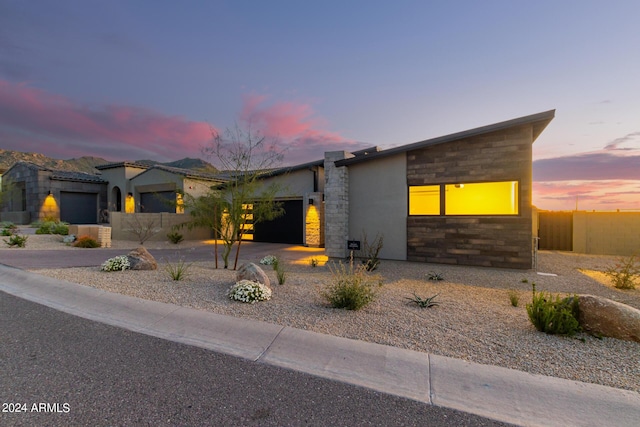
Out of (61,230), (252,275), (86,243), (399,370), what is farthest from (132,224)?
(399,370)

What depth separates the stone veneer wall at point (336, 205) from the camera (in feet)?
35.9

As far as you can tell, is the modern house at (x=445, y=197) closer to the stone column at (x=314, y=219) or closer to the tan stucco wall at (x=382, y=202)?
the tan stucco wall at (x=382, y=202)

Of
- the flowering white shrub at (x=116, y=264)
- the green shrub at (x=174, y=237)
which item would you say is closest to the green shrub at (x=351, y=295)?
the flowering white shrub at (x=116, y=264)

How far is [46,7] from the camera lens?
1156 centimetres

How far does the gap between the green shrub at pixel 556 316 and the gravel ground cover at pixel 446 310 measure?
0.12 meters

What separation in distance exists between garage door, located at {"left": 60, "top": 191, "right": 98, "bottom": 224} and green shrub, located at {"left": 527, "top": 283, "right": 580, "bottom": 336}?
97.4ft

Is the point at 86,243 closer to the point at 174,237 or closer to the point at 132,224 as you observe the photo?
the point at 132,224

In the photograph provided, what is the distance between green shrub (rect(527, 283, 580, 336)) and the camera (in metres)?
3.88

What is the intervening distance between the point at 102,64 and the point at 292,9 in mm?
10472

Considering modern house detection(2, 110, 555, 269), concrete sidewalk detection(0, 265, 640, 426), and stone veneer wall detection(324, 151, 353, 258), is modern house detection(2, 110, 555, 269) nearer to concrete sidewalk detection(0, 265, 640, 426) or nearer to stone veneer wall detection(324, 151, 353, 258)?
stone veneer wall detection(324, 151, 353, 258)

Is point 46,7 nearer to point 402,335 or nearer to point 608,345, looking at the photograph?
point 402,335

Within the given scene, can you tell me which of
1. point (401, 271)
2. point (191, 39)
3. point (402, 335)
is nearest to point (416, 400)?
point (402, 335)

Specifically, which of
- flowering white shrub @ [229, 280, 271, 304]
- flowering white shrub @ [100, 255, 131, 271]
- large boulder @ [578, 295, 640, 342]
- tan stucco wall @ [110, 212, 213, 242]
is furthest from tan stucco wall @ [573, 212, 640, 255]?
tan stucco wall @ [110, 212, 213, 242]

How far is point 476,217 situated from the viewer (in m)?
9.11
